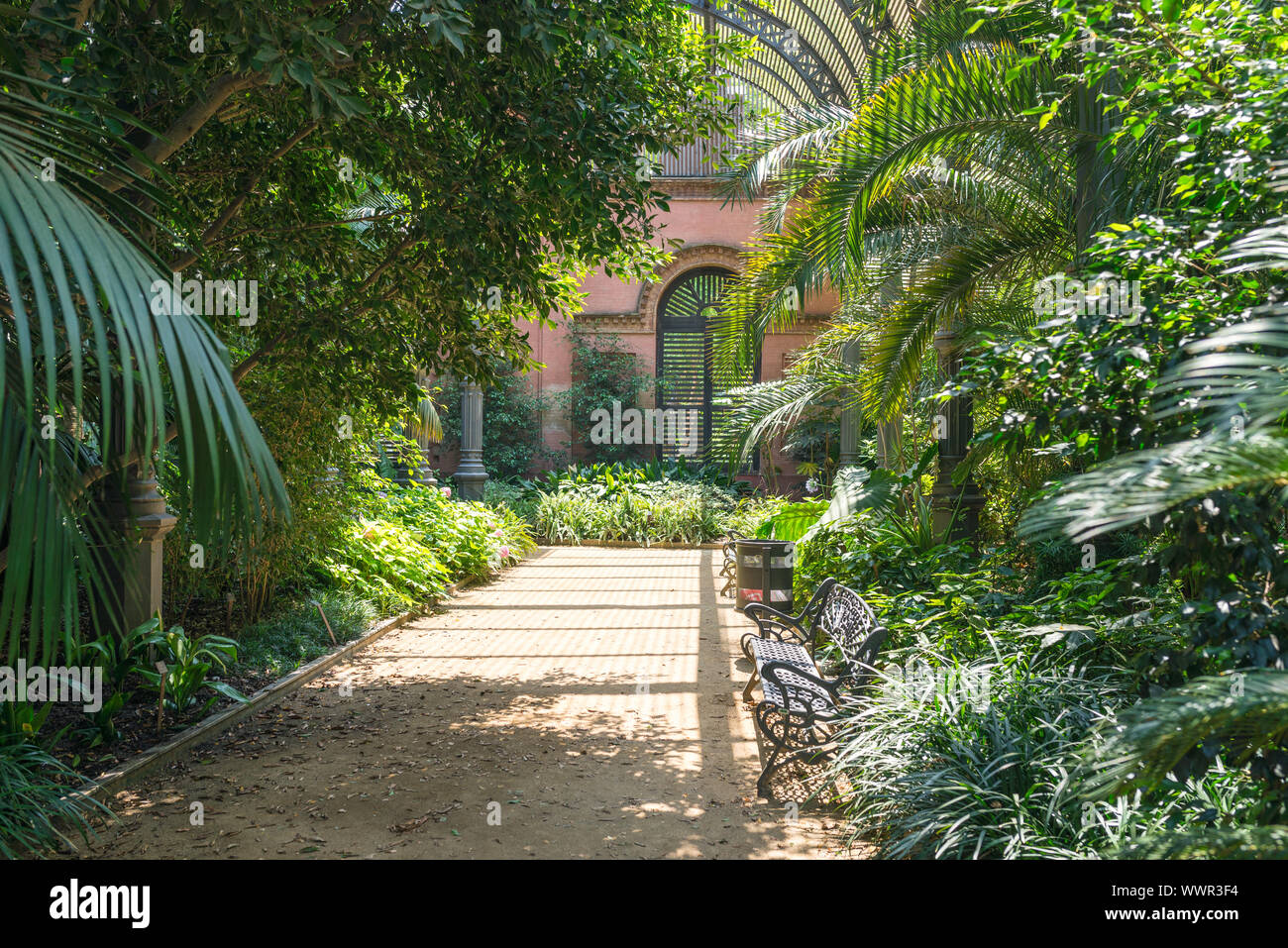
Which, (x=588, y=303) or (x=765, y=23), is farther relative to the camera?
(x=588, y=303)

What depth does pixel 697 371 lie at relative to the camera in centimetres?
2020

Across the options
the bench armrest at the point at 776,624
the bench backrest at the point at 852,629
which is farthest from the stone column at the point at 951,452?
the bench armrest at the point at 776,624

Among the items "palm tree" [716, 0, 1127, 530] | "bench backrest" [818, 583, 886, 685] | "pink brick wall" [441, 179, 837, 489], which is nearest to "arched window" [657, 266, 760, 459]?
"pink brick wall" [441, 179, 837, 489]

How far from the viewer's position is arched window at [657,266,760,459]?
20.0 metres

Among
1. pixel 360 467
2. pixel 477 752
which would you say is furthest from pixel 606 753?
pixel 360 467

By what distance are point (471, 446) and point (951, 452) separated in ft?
30.2

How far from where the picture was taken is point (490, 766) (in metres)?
5.02

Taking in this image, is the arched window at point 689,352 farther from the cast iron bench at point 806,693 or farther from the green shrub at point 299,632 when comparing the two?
the cast iron bench at point 806,693

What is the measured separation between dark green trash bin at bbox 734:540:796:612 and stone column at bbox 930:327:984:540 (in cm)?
139

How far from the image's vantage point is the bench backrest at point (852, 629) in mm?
4941

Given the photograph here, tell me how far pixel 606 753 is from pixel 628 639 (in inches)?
133

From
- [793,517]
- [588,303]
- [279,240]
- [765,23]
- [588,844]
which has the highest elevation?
[765,23]

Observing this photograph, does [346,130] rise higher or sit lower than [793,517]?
higher

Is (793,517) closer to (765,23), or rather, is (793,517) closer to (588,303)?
(765,23)
